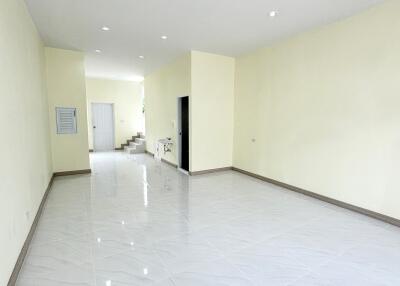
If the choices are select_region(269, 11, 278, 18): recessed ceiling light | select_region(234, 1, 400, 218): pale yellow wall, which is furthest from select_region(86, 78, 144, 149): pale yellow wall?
select_region(269, 11, 278, 18): recessed ceiling light

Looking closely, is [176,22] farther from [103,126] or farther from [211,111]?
[103,126]

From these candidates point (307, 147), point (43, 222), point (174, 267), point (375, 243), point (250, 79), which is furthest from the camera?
point (250, 79)

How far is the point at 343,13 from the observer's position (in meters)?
3.36

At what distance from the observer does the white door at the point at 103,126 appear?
918 centimetres

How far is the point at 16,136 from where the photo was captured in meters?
2.37

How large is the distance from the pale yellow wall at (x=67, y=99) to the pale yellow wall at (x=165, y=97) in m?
2.23

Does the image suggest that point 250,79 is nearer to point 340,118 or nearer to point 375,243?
point 340,118

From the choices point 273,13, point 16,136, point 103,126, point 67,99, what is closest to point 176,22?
point 273,13

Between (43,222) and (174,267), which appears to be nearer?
(174,267)

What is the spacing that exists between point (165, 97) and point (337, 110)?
468cm

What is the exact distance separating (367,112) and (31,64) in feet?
A: 16.4

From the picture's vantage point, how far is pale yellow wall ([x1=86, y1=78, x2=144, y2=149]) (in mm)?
9008

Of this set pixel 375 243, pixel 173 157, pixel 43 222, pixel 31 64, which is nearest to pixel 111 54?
pixel 31 64

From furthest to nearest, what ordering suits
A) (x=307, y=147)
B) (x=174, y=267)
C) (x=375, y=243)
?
(x=307, y=147) → (x=375, y=243) → (x=174, y=267)
